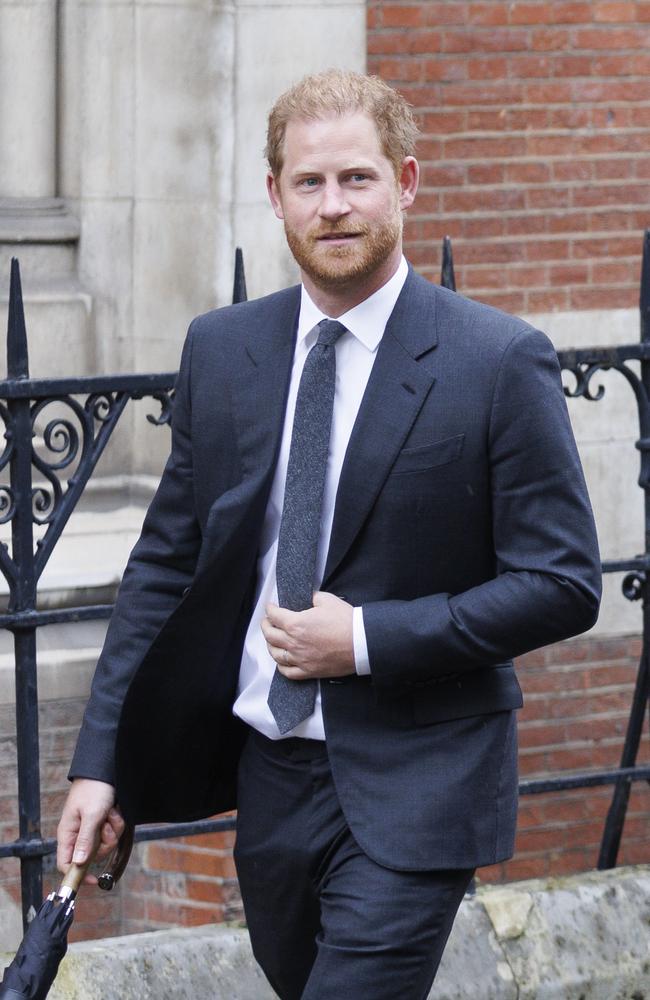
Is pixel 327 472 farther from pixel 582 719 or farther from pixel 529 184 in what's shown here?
pixel 582 719

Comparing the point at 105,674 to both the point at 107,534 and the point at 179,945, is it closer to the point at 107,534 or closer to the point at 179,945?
the point at 179,945

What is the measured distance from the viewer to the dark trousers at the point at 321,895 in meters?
2.91

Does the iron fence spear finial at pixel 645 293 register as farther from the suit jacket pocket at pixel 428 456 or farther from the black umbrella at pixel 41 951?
the black umbrella at pixel 41 951

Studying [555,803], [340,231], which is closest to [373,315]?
[340,231]

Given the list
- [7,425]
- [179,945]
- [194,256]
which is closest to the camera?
[7,425]

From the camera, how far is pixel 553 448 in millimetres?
2920

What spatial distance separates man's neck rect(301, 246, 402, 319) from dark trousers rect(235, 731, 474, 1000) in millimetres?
731

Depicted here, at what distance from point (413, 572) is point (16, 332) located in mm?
1481

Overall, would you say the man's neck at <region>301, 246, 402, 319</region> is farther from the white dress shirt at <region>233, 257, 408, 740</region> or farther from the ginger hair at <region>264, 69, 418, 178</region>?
the ginger hair at <region>264, 69, 418, 178</region>

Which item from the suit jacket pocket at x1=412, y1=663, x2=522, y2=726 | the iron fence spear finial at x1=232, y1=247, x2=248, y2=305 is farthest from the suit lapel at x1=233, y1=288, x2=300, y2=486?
the iron fence spear finial at x1=232, y1=247, x2=248, y2=305

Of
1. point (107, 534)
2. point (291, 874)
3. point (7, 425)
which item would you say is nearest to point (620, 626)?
point (107, 534)

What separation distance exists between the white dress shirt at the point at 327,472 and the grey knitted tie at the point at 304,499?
20 mm

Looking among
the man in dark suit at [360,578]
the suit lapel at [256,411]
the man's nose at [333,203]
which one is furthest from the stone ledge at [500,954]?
the man's nose at [333,203]

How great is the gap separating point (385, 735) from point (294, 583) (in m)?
0.29
